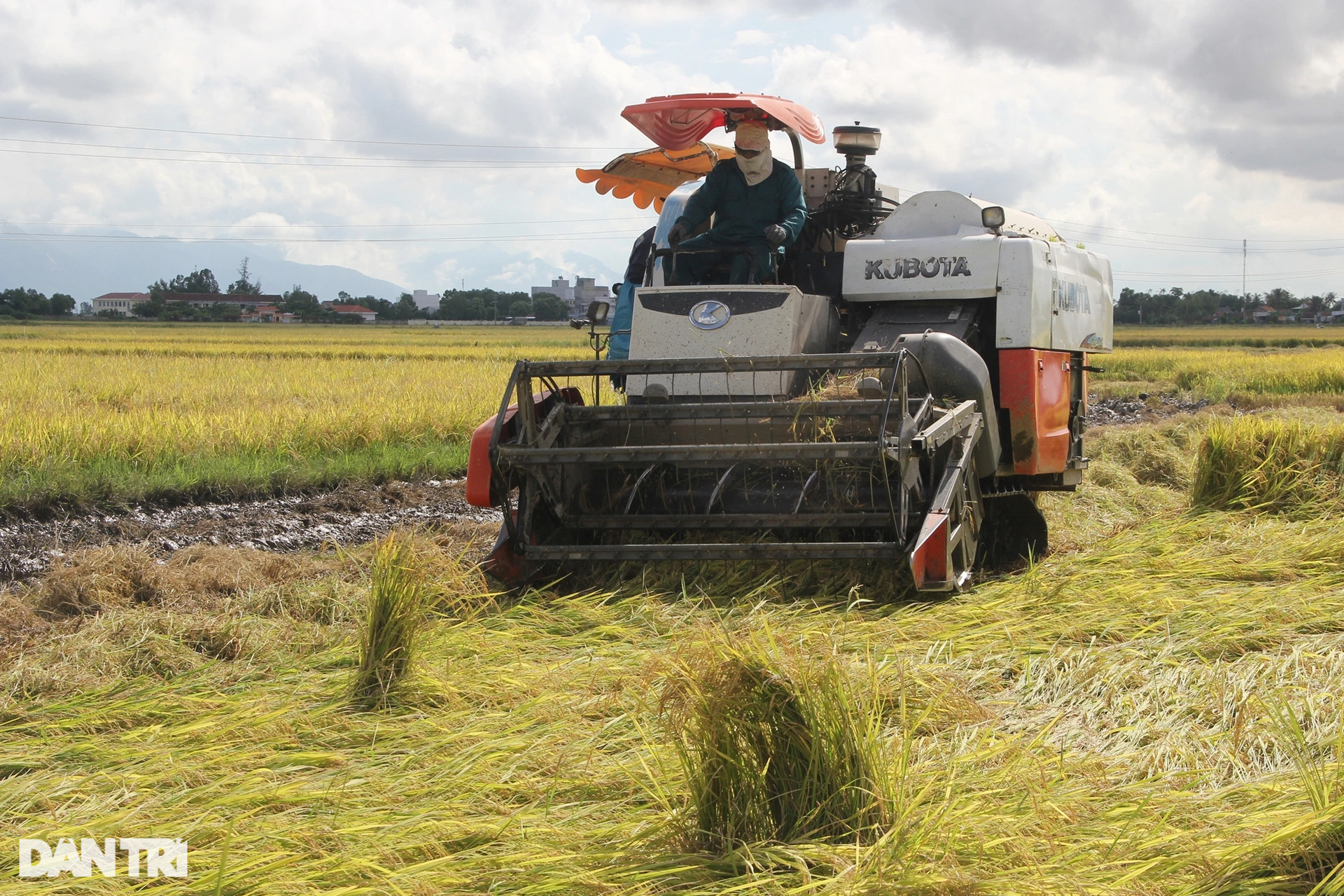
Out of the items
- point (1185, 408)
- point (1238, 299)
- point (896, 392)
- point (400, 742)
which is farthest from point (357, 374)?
point (1238, 299)

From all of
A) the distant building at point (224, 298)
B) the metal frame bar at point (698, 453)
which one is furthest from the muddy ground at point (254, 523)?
the distant building at point (224, 298)

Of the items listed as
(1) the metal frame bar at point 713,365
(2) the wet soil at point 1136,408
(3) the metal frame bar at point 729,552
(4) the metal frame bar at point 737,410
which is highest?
(1) the metal frame bar at point 713,365

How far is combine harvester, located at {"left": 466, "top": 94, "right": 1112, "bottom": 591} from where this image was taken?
5.39 metres

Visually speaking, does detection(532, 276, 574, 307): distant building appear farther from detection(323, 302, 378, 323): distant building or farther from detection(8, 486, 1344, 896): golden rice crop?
detection(8, 486, 1344, 896): golden rice crop

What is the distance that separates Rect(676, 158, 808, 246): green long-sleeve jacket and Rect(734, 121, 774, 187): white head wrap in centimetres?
3

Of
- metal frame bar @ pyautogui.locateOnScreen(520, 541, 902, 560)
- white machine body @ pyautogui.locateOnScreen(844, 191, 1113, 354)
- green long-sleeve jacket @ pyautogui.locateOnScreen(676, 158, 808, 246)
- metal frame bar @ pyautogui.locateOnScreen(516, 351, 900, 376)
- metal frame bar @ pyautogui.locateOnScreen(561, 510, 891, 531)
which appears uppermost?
green long-sleeve jacket @ pyautogui.locateOnScreen(676, 158, 808, 246)

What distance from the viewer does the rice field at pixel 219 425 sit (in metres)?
9.05

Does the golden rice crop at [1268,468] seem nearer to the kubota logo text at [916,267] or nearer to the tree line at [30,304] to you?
the kubota logo text at [916,267]

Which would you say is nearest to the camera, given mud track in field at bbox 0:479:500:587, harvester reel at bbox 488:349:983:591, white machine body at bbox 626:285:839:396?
harvester reel at bbox 488:349:983:591

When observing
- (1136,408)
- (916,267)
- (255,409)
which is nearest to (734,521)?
(916,267)

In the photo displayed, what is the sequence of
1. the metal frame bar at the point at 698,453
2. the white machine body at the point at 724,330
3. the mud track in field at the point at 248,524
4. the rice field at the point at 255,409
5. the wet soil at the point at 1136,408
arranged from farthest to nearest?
the wet soil at the point at 1136,408
the rice field at the point at 255,409
the mud track in field at the point at 248,524
the white machine body at the point at 724,330
the metal frame bar at the point at 698,453

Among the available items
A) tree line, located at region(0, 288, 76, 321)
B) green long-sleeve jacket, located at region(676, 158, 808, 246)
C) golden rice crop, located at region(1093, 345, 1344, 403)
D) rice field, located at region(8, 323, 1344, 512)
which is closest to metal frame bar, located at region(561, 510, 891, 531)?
green long-sleeve jacket, located at region(676, 158, 808, 246)

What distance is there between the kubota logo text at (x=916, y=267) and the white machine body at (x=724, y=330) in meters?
0.46

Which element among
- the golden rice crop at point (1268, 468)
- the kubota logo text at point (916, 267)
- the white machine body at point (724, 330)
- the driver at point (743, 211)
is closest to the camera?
the white machine body at point (724, 330)
